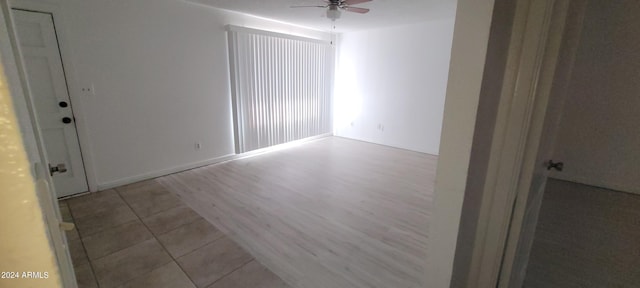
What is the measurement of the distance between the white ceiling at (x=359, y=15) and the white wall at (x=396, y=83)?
1.24 ft

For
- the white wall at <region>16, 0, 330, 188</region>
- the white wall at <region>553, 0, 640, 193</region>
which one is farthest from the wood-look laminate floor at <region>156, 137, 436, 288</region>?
the white wall at <region>553, 0, 640, 193</region>

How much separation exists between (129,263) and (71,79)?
2.22m

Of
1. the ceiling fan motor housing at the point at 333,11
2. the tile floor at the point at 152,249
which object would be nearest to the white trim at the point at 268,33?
the ceiling fan motor housing at the point at 333,11

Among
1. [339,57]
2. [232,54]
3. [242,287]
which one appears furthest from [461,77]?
[339,57]

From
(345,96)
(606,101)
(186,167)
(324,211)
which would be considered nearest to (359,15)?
(345,96)

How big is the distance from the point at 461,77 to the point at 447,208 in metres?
0.41

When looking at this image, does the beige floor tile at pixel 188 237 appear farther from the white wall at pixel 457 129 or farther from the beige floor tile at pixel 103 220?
the white wall at pixel 457 129

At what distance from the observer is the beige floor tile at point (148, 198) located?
280cm

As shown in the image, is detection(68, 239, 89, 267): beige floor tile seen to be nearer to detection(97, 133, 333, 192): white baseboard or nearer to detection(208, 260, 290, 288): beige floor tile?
detection(208, 260, 290, 288): beige floor tile

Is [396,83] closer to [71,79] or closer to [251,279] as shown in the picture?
[251,279]

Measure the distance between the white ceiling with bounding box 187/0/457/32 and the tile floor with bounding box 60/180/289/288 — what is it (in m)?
2.81

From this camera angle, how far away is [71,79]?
2859mm

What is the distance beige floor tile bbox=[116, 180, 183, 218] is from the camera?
2797 mm

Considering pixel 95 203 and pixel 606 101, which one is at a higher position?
pixel 606 101
